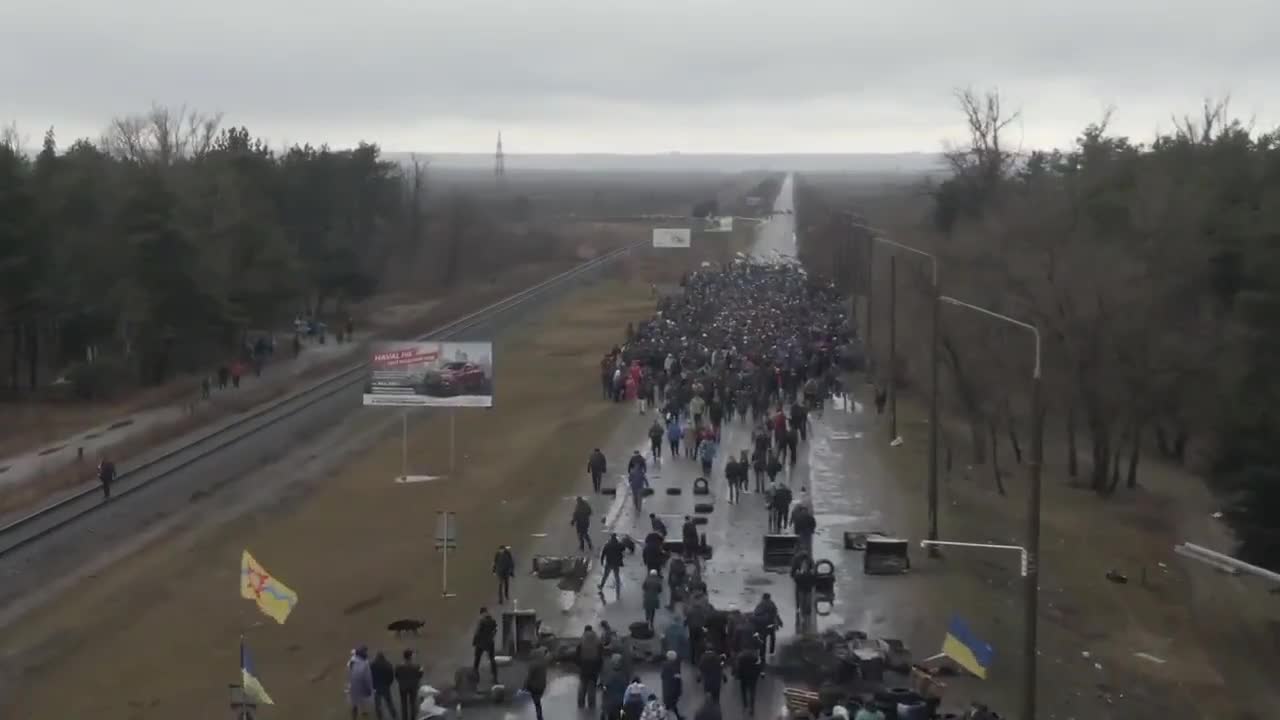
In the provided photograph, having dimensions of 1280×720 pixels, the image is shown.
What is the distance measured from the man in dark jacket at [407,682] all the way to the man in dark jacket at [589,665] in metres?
2.10

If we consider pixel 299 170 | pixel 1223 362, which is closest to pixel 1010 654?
pixel 1223 362

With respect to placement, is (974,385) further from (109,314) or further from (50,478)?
(109,314)

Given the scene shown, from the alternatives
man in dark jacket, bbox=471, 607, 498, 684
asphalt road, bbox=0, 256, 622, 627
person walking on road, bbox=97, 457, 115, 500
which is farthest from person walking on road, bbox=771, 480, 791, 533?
person walking on road, bbox=97, 457, 115, 500

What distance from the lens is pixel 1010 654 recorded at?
67.5 feet

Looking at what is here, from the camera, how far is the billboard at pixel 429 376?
29750 millimetres

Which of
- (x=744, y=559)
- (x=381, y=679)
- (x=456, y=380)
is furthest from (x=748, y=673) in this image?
(x=456, y=380)

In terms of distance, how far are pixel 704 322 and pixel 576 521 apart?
33.4 meters

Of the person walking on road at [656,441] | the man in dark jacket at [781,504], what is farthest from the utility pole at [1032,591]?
the person walking on road at [656,441]

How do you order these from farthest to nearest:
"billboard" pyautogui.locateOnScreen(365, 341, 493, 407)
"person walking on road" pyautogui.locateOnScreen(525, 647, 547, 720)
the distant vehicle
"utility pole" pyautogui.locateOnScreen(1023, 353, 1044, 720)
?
the distant vehicle
"billboard" pyautogui.locateOnScreen(365, 341, 493, 407)
"person walking on road" pyautogui.locateOnScreen(525, 647, 547, 720)
"utility pole" pyautogui.locateOnScreen(1023, 353, 1044, 720)

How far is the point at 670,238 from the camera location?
9438 centimetres

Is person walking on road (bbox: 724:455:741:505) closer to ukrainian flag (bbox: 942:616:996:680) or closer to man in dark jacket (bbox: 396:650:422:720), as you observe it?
ukrainian flag (bbox: 942:616:996:680)

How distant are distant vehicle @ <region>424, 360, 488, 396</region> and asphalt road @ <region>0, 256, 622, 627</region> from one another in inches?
262

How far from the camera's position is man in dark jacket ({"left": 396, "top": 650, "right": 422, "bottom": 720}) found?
1705 cm

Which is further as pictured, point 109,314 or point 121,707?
point 109,314
